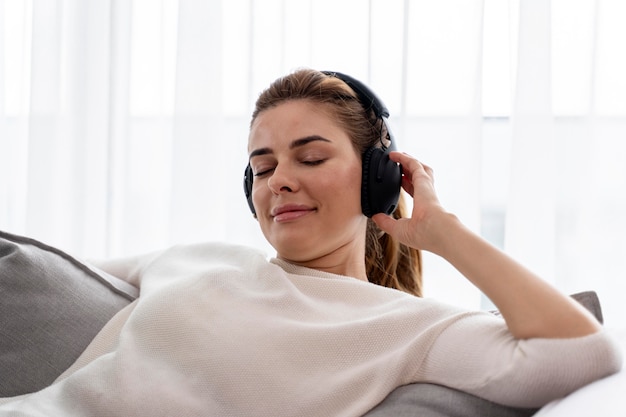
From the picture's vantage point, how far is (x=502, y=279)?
1183 millimetres

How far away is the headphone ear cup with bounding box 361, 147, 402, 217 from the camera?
1.52 meters

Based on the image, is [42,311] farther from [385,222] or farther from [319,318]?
[385,222]

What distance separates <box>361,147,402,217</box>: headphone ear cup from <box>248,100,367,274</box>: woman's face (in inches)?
0.7

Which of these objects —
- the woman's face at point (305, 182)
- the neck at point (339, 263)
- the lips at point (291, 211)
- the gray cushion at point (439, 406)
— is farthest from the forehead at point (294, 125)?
the gray cushion at point (439, 406)

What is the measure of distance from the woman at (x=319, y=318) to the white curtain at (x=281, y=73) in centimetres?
96

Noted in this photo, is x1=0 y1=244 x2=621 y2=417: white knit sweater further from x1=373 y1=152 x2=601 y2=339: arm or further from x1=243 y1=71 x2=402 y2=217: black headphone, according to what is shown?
x1=243 y1=71 x2=402 y2=217: black headphone

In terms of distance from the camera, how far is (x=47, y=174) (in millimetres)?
3000

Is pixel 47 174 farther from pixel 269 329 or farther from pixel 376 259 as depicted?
pixel 269 329

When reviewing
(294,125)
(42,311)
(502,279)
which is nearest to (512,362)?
(502,279)

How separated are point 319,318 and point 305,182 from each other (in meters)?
0.26

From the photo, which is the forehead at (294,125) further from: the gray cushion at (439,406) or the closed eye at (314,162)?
the gray cushion at (439,406)

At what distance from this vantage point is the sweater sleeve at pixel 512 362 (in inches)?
43.0

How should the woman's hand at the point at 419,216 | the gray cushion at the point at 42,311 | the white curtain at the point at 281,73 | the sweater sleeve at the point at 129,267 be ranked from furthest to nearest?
the white curtain at the point at 281,73 < the sweater sleeve at the point at 129,267 < the gray cushion at the point at 42,311 < the woman's hand at the point at 419,216

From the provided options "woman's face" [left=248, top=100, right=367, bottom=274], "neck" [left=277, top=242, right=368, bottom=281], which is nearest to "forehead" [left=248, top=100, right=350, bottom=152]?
"woman's face" [left=248, top=100, right=367, bottom=274]
